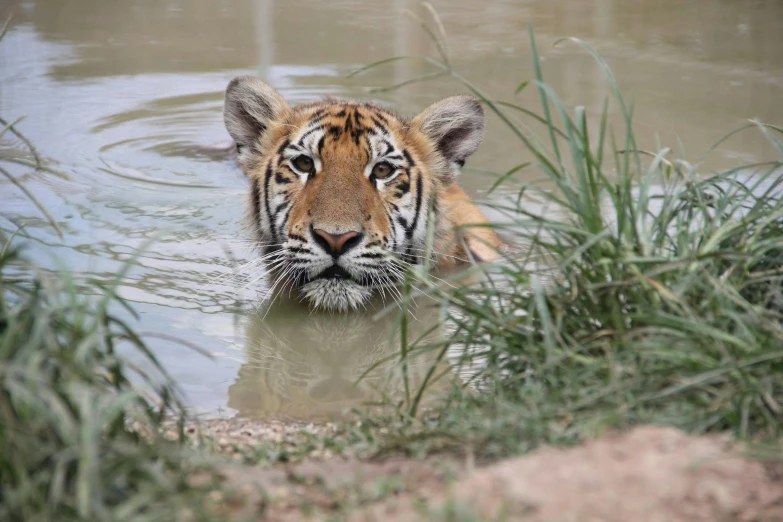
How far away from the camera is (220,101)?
8930 mm

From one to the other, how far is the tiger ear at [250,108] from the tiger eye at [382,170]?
2.27 ft

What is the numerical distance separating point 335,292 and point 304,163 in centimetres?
76

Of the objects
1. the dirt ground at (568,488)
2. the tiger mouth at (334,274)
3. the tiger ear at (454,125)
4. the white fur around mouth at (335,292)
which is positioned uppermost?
the tiger ear at (454,125)

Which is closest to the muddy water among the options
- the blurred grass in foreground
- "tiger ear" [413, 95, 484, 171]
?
"tiger ear" [413, 95, 484, 171]

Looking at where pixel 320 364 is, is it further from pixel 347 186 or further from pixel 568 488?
pixel 568 488

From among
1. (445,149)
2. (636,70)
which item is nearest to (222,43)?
(636,70)

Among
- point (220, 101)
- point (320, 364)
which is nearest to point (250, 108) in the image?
point (320, 364)

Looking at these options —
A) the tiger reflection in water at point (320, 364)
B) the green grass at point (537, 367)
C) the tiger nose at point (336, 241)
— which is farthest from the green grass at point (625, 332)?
the tiger nose at point (336, 241)

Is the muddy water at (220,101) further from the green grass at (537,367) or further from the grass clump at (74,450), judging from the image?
the grass clump at (74,450)

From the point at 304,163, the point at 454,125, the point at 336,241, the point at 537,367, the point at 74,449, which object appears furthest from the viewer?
the point at 454,125

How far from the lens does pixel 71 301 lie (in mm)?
2285

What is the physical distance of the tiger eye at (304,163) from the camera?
5262 millimetres

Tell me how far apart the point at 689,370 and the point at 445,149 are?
3217 mm

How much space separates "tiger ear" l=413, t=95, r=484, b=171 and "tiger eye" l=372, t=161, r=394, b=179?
1.25ft
